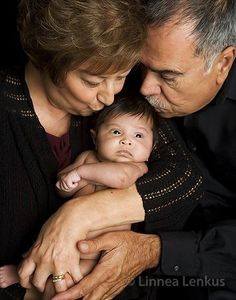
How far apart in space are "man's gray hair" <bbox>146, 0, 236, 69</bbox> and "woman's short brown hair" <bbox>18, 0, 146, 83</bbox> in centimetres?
6

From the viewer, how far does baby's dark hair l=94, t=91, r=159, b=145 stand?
6.39 ft

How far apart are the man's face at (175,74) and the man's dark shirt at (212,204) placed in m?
0.10

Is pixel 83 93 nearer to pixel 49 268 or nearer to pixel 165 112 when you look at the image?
pixel 165 112

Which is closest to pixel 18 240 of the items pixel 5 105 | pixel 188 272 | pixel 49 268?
pixel 49 268

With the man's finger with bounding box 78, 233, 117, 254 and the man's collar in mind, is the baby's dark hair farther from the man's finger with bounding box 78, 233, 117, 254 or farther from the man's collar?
the man's finger with bounding box 78, 233, 117, 254

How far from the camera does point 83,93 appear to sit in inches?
70.4

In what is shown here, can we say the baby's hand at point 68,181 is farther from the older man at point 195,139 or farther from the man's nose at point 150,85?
the man's nose at point 150,85

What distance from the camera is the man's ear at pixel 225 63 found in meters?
1.92

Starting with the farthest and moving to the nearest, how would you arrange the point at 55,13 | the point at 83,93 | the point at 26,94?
1. the point at 26,94
2. the point at 83,93
3. the point at 55,13

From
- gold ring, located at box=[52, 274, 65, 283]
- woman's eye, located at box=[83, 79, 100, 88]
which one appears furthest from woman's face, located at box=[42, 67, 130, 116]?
gold ring, located at box=[52, 274, 65, 283]

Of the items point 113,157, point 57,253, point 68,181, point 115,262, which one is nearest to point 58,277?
point 57,253

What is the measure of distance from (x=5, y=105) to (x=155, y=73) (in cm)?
52

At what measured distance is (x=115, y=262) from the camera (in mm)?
1880

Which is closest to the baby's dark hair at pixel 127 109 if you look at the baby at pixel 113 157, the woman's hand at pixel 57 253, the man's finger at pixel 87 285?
the baby at pixel 113 157
